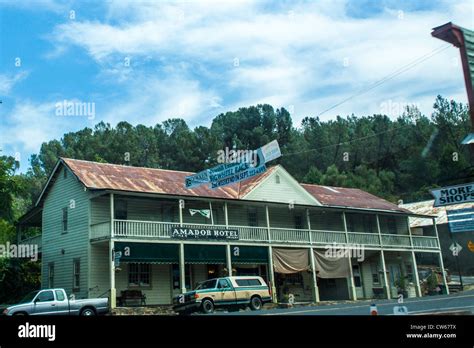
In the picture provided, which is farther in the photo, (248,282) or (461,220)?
(248,282)

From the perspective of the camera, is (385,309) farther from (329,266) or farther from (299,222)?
(299,222)

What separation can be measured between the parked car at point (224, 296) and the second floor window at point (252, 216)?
7.88m

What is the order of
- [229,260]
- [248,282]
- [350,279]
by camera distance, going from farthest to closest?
[350,279]
[229,260]
[248,282]

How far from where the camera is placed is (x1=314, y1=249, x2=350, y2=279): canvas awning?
29427mm

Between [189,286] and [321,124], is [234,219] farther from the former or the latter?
[321,124]

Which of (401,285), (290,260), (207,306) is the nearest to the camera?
(207,306)

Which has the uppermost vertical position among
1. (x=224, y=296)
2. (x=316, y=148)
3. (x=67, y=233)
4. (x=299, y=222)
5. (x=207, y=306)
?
(x=316, y=148)

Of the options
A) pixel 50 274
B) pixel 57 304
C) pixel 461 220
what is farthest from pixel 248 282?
pixel 461 220

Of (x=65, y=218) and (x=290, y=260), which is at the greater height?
(x=65, y=218)

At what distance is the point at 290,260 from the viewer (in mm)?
28297

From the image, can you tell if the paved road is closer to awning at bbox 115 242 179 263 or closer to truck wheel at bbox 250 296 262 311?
truck wheel at bbox 250 296 262 311

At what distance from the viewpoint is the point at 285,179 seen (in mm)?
29516

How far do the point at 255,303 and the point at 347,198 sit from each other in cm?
1319
